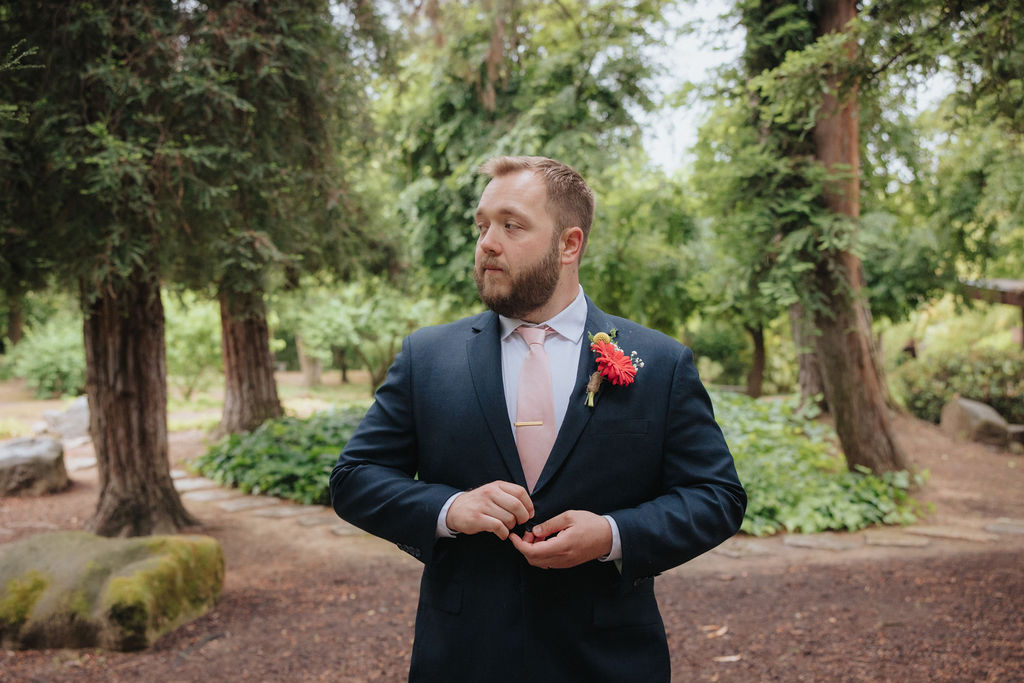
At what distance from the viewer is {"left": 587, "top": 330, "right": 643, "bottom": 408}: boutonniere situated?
176 cm

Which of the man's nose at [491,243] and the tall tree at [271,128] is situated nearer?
the man's nose at [491,243]

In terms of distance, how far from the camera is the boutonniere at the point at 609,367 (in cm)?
176

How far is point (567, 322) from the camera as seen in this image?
6.34ft

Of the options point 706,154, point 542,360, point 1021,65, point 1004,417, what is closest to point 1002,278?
point 1004,417

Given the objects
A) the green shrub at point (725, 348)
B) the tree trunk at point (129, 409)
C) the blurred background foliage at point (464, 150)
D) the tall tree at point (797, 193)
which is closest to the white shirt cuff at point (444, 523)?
the blurred background foliage at point (464, 150)

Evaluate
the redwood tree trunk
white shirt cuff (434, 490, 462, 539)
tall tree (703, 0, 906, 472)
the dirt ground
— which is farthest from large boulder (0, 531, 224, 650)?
the redwood tree trunk

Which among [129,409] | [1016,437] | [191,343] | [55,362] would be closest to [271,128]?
[129,409]

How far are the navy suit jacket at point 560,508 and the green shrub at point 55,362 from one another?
19035mm

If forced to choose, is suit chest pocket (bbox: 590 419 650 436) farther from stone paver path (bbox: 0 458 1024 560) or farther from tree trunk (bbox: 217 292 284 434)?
tree trunk (bbox: 217 292 284 434)

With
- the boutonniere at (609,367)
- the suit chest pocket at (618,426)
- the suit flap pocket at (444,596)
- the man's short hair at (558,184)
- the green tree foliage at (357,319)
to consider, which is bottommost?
the suit flap pocket at (444,596)

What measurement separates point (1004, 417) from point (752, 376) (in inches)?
188

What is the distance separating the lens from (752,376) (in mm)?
15789

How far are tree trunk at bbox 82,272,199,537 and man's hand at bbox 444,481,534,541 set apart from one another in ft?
15.4

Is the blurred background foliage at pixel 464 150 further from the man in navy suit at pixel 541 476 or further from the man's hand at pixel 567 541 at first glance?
the man's hand at pixel 567 541
